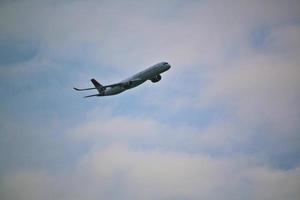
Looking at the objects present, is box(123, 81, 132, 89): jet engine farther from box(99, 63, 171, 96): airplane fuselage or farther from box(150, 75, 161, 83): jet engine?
box(150, 75, 161, 83): jet engine

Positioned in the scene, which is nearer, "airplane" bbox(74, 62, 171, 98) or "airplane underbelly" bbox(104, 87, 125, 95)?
"airplane" bbox(74, 62, 171, 98)

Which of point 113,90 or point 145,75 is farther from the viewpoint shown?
point 113,90

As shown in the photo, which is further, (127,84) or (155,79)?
(127,84)

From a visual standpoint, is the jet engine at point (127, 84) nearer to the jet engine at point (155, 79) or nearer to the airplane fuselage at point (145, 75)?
the airplane fuselage at point (145, 75)

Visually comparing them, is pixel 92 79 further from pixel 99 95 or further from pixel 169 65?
pixel 169 65

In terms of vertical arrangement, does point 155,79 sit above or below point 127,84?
below

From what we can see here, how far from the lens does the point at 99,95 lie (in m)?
65.9

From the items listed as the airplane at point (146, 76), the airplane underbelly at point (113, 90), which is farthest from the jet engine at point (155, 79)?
the airplane underbelly at point (113, 90)

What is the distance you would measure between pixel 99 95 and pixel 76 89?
5.83 metres

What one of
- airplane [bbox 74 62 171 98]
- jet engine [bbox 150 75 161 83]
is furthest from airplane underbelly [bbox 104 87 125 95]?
jet engine [bbox 150 75 161 83]

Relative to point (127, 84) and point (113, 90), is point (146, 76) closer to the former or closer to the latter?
point (127, 84)

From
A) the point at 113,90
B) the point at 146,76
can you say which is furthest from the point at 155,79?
the point at 113,90

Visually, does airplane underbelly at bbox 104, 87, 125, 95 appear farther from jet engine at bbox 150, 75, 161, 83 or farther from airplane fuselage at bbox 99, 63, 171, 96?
jet engine at bbox 150, 75, 161, 83

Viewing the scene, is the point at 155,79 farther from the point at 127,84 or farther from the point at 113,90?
the point at 113,90
